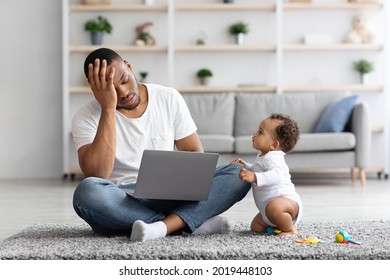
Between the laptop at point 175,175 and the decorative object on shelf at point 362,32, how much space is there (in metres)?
4.70

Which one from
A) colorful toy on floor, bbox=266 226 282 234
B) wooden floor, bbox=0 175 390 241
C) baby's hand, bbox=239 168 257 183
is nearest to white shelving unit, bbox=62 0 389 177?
wooden floor, bbox=0 175 390 241

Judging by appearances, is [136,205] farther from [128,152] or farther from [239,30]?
[239,30]

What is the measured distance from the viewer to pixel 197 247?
2.42m

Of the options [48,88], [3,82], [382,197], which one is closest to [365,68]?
[382,197]

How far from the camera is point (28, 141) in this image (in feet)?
23.7

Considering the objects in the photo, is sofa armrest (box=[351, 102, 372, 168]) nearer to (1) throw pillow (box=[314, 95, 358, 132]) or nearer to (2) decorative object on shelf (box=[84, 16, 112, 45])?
(1) throw pillow (box=[314, 95, 358, 132])

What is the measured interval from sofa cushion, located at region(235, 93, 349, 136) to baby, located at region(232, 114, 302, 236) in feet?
12.2

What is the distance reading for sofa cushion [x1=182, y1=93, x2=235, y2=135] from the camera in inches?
258

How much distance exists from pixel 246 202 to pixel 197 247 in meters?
2.21

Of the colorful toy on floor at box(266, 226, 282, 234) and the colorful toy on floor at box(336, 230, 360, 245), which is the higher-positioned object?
the colorful toy on floor at box(336, 230, 360, 245)

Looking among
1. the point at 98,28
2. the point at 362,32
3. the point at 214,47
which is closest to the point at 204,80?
the point at 214,47

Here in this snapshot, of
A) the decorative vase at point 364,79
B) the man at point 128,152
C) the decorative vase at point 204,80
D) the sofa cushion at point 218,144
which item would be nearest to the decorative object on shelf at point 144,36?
the decorative vase at point 204,80

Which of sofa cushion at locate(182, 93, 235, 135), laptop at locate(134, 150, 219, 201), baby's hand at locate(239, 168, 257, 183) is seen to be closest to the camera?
laptop at locate(134, 150, 219, 201)
